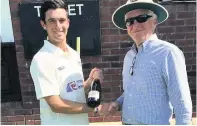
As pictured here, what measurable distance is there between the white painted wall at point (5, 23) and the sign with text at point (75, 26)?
0.23 meters

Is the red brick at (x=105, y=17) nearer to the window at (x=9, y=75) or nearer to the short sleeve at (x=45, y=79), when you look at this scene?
the window at (x=9, y=75)

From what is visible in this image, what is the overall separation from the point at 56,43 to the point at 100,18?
238 cm

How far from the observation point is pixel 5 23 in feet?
16.5

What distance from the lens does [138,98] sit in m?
2.57

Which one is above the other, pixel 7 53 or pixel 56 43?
pixel 56 43

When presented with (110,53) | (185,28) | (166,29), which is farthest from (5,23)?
(185,28)

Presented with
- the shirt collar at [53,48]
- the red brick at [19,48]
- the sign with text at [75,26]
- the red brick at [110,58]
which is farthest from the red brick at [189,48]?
the shirt collar at [53,48]

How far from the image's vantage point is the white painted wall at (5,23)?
16.4ft

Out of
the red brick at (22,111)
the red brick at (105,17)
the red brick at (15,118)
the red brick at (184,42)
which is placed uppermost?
the red brick at (105,17)

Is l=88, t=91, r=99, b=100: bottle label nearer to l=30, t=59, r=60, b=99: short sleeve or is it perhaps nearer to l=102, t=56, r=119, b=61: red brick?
l=30, t=59, r=60, b=99: short sleeve

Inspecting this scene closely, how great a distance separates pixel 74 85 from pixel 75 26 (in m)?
2.44

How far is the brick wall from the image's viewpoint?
5008 millimetres

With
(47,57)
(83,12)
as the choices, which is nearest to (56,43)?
(47,57)

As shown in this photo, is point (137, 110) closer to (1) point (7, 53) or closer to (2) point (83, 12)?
(2) point (83, 12)
